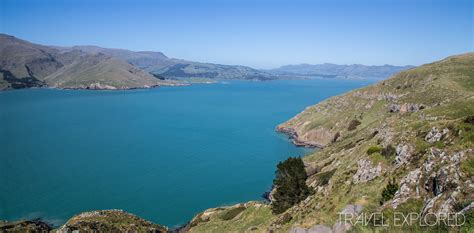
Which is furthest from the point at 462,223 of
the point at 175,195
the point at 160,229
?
the point at 175,195

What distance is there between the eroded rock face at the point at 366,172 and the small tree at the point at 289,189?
12.5m

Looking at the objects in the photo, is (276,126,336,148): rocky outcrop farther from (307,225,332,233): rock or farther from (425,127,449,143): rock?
(307,225,332,233): rock

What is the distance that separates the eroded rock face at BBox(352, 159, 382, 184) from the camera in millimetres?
37750

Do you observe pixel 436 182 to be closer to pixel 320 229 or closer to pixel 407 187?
pixel 407 187

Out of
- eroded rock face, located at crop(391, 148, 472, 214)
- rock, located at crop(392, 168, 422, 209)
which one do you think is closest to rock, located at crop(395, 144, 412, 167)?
eroded rock face, located at crop(391, 148, 472, 214)

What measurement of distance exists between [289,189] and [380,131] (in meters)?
26.3

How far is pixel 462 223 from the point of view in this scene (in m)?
17.3

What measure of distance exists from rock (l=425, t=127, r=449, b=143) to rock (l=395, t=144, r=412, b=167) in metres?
2.20

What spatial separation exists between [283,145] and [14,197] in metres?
91.6

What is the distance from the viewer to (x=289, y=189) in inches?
2077

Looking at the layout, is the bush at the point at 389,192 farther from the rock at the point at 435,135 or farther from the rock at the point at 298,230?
the rock at the point at 435,135

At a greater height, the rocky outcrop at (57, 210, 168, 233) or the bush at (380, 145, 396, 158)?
the bush at (380, 145, 396, 158)

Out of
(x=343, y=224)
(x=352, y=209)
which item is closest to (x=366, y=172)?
(x=352, y=209)

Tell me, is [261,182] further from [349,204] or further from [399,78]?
[399,78]
